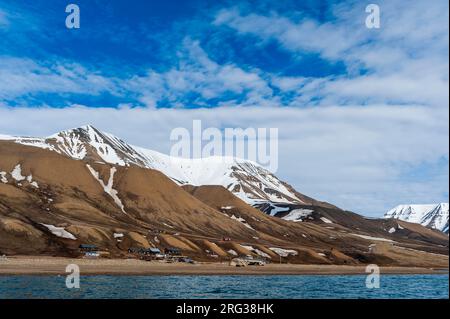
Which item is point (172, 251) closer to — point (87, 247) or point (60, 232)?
point (87, 247)

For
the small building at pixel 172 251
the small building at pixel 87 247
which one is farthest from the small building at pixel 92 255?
the small building at pixel 172 251

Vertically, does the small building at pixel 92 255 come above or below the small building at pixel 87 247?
below

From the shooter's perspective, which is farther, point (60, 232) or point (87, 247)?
point (60, 232)

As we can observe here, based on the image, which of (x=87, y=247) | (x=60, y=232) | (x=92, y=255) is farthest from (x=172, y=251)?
(x=60, y=232)

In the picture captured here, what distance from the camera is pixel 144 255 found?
170125 mm

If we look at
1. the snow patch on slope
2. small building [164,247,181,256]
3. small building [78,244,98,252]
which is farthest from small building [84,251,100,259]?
small building [164,247,181,256]

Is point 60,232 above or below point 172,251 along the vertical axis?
above

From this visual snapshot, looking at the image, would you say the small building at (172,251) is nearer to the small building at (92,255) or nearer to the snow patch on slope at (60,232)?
the snow patch on slope at (60,232)

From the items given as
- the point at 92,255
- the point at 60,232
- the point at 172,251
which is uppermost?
the point at 60,232

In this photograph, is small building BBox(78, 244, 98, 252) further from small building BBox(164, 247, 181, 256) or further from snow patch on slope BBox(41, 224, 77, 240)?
small building BBox(164, 247, 181, 256)

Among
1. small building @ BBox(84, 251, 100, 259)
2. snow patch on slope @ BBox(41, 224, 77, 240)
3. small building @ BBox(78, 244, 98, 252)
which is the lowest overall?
small building @ BBox(84, 251, 100, 259)
